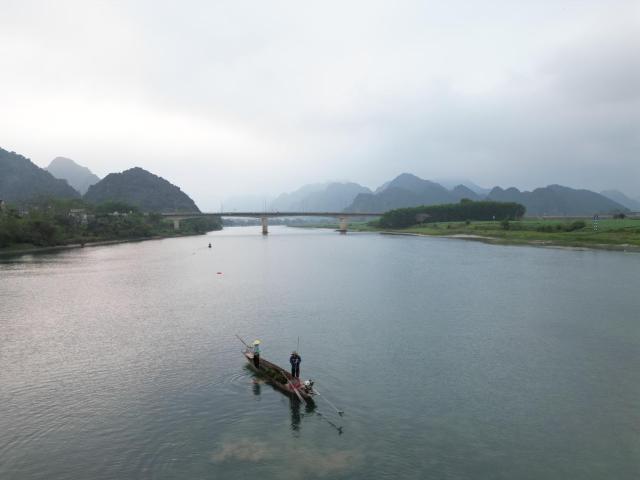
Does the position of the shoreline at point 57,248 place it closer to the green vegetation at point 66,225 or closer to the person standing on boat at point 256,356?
the green vegetation at point 66,225

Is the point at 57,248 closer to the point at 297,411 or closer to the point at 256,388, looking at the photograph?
the point at 256,388

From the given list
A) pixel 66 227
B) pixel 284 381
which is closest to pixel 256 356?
pixel 284 381

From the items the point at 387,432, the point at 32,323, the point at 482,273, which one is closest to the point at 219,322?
the point at 32,323

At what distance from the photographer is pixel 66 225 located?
13212 centimetres

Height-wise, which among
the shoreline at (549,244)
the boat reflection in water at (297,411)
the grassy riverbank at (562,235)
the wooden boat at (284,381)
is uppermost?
the grassy riverbank at (562,235)

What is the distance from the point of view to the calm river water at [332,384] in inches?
708

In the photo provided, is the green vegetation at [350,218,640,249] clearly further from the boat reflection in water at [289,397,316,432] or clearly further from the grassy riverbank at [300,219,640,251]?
the boat reflection in water at [289,397,316,432]

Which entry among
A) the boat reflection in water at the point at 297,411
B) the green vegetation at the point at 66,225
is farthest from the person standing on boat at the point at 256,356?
the green vegetation at the point at 66,225

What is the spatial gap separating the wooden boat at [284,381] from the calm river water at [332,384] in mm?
543

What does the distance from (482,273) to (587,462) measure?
2129 inches

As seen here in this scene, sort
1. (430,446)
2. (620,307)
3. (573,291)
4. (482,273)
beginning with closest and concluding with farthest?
(430,446) < (620,307) < (573,291) < (482,273)

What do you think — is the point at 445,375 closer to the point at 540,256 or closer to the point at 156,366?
the point at 156,366

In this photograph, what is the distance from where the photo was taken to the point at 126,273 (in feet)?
242

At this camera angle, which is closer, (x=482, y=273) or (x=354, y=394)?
(x=354, y=394)
